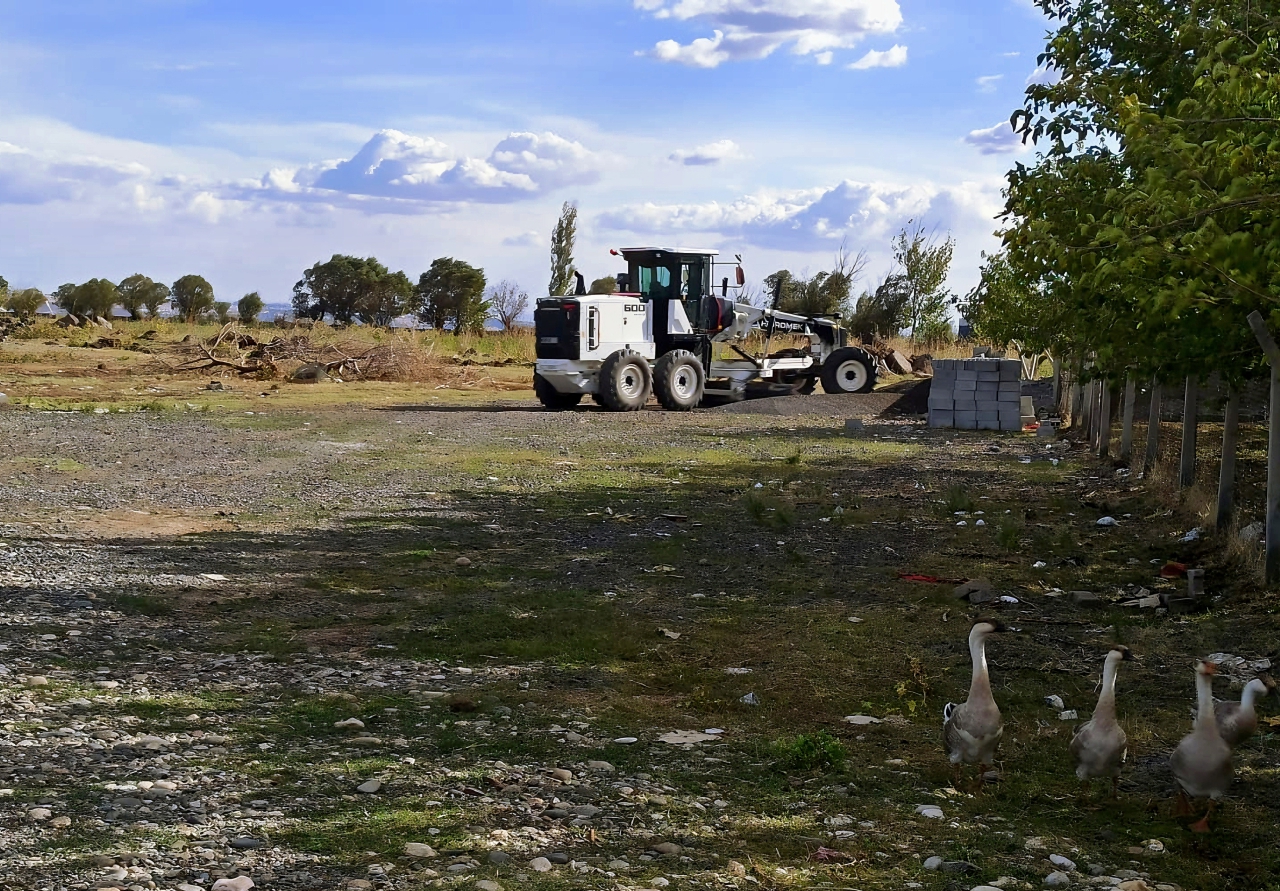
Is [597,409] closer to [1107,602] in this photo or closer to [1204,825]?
[1107,602]

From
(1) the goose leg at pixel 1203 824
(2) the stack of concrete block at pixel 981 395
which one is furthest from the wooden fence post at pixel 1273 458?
(2) the stack of concrete block at pixel 981 395

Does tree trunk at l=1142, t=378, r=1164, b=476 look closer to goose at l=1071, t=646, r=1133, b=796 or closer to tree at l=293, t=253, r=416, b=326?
goose at l=1071, t=646, r=1133, b=796

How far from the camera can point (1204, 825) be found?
15.3 ft

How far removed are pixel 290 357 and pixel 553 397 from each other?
11526 millimetres

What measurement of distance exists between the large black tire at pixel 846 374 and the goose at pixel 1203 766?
23.6m

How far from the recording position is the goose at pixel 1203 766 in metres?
4.70

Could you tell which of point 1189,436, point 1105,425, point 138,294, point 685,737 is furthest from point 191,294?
point 685,737

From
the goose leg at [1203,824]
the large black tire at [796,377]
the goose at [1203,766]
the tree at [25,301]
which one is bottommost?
the goose leg at [1203,824]

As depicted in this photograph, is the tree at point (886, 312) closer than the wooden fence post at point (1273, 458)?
No

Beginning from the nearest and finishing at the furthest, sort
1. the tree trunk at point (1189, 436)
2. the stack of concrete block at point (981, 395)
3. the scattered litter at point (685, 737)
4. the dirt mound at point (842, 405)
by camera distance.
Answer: the scattered litter at point (685, 737) → the tree trunk at point (1189, 436) → the stack of concrete block at point (981, 395) → the dirt mound at point (842, 405)

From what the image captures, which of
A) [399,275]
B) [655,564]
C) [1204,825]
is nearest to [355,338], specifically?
[399,275]

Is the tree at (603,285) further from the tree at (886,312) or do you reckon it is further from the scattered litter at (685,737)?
the scattered litter at (685,737)

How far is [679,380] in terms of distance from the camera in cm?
2572

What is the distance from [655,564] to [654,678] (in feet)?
10.2
